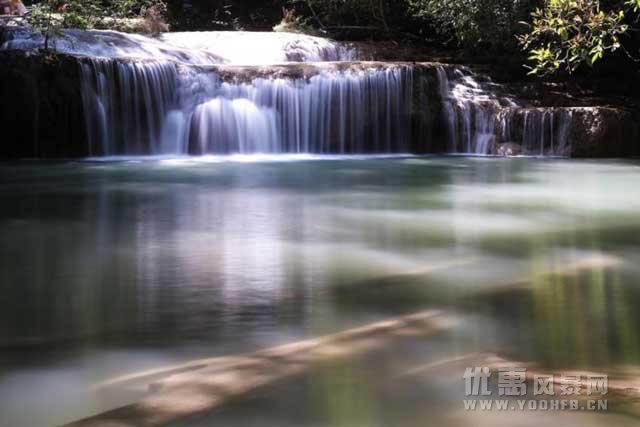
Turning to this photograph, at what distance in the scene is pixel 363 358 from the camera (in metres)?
3.17

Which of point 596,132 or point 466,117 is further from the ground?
point 466,117

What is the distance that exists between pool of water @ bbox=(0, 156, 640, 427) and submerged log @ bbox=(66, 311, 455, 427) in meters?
0.06

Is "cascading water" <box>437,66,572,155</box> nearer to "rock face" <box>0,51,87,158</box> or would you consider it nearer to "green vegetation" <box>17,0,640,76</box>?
"green vegetation" <box>17,0,640,76</box>

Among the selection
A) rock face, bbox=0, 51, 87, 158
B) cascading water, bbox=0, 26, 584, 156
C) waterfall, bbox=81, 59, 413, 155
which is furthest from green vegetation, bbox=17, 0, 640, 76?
waterfall, bbox=81, 59, 413, 155

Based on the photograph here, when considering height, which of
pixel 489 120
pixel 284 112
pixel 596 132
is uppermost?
pixel 284 112

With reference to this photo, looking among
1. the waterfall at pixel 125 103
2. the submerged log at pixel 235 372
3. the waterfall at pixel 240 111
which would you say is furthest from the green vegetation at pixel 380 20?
the submerged log at pixel 235 372

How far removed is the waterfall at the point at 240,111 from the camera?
14023 millimetres

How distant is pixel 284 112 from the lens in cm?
1497

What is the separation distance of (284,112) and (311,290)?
10898 mm

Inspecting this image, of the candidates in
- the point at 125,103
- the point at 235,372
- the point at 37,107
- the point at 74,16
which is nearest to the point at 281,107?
the point at 125,103

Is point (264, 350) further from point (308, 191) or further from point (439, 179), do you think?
point (439, 179)

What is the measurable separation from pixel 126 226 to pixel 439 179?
5.20 metres

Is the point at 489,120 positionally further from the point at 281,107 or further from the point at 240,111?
the point at 240,111

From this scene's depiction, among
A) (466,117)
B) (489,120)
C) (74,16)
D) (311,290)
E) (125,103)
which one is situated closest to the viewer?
(311,290)
